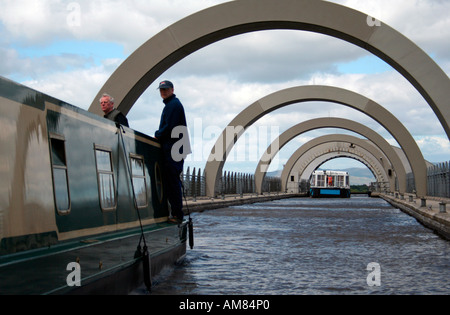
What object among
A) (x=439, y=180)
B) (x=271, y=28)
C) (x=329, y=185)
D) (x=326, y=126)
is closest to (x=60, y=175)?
(x=271, y=28)

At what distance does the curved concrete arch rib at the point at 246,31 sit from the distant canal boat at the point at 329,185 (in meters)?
47.5

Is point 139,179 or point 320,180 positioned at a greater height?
point 139,179

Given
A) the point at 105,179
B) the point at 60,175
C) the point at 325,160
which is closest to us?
the point at 60,175

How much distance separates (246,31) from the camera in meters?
19.5

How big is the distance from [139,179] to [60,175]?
273cm

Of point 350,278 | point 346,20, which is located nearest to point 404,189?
point 346,20

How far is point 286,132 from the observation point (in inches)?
2114

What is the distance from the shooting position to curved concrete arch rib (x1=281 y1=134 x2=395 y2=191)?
65.9 metres

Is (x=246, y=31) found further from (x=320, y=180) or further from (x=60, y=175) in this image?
(x=320, y=180)

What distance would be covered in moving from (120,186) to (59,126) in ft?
5.90

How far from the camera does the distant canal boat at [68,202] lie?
172 inches

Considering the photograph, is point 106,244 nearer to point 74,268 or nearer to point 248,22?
point 74,268

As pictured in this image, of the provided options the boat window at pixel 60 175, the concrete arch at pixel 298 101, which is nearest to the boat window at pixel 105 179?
the boat window at pixel 60 175

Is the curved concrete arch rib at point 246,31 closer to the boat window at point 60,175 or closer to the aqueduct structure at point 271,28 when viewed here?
the aqueduct structure at point 271,28
